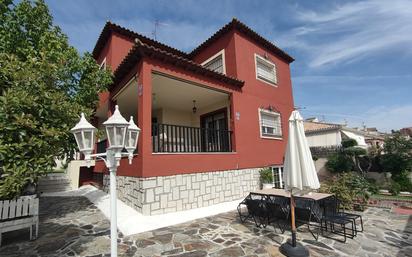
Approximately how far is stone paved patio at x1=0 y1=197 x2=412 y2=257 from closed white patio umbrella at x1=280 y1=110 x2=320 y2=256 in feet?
1.10

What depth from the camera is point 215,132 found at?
36.3ft

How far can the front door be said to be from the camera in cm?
1006

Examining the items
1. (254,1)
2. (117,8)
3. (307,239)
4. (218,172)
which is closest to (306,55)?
(254,1)

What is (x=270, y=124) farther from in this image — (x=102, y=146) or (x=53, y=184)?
(x=53, y=184)

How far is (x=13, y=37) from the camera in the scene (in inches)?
268

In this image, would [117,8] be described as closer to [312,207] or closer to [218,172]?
[218,172]

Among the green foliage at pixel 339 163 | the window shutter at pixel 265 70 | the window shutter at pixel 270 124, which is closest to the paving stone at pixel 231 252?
the window shutter at pixel 270 124

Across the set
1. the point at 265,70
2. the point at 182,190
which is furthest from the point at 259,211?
the point at 265,70

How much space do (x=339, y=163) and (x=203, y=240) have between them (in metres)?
16.4

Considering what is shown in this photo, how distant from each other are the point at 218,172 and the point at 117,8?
852cm

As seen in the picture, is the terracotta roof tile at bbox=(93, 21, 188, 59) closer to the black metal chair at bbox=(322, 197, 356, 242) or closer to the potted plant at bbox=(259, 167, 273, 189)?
the potted plant at bbox=(259, 167, 273, 189)

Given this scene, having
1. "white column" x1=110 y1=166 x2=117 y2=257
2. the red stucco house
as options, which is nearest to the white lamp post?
"white column" x1=110 y1=166 x2=117 y2=257

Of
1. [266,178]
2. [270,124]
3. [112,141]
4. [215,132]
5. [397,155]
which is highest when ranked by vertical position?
[270,124]

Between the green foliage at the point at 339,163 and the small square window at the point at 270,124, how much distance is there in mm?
8129
